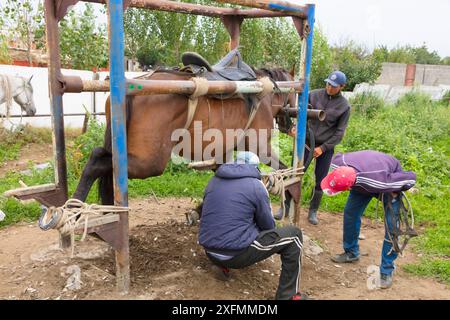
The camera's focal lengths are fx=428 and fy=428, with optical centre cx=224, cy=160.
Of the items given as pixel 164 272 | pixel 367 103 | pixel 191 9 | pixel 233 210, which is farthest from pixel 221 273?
pixel 367 103

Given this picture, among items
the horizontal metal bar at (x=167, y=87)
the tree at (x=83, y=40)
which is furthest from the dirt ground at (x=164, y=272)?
the tree at (x=83, y=40)

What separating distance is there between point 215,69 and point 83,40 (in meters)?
8.40

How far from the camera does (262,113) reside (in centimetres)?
425

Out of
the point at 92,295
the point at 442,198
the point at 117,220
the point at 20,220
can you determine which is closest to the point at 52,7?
the point at 117,220

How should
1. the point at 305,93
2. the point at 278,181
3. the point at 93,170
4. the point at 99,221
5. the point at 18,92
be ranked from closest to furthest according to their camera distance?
the point at 99,221 < the point at 93,170 < the point at 278,181 < the point at 305,93 < the point at 18,92

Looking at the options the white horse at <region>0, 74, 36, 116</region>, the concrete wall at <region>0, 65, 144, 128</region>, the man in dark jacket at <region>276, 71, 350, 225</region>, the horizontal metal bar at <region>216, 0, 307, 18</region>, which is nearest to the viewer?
the horizontal metal bar at <region>216, 0, 307, 18</region>

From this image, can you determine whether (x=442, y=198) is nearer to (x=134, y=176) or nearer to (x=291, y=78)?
(x=291, y=78)

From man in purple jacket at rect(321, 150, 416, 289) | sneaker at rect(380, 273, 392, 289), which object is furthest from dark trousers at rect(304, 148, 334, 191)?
sneaker at rect(380, 273, 392, 289)

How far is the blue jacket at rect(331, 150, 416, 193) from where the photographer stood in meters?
3.68

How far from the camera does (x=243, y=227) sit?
311cm

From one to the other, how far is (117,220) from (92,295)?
61 centimetres

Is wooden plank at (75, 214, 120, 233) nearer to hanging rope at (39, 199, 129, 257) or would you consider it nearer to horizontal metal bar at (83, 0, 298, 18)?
hanging rope at (39, 199, 129, 257)

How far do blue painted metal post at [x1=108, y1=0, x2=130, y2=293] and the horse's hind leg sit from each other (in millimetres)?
509

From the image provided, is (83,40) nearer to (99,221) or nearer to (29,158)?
(29,158)
